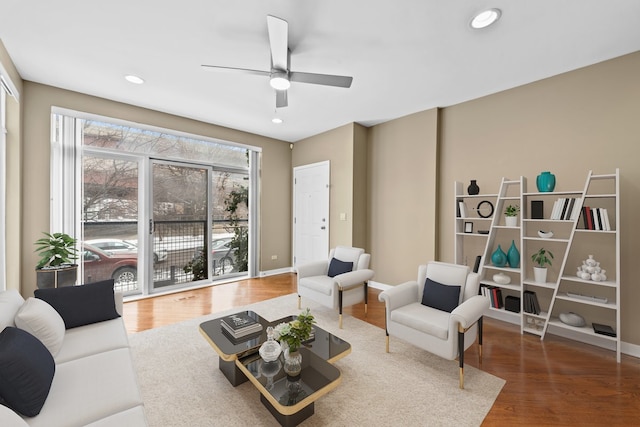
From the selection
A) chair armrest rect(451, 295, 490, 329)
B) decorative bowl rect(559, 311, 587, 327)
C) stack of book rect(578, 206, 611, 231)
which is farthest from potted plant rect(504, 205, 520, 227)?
chair armrest rect(451, 295, 490, 329)

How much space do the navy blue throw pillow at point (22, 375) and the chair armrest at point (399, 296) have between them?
7.31 ft

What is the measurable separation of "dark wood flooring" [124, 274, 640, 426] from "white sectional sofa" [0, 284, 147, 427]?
1.09 m

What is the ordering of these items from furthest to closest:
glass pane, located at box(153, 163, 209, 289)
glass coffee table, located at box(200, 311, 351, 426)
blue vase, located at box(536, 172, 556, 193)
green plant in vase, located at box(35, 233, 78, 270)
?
glass pane, located at box(153, 163, 209, 289) → green plant in vase, located at box(35, 233, 78, 270) → blue vase, located at box(536, 172, 556, 193) → glass coffee table, located at box(200, 311, 351, 426)

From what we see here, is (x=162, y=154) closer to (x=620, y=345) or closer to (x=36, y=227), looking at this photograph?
(x=36, y=227)

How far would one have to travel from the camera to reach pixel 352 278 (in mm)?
3199

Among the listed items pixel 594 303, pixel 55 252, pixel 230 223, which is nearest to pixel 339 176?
pixel 230 223

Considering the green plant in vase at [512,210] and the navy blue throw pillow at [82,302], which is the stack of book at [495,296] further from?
Answer: the navy blue throw pillow at [82,302]

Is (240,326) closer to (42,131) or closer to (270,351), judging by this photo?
(270,351)

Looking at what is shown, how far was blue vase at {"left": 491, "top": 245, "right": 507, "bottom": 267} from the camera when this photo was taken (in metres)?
3.15

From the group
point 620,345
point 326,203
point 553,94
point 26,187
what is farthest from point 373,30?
point 26,187

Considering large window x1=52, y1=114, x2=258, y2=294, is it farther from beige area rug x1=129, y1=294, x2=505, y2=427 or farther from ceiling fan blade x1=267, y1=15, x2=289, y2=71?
ceiling fan blade x1=267, y1=15, x2=289, y2=71

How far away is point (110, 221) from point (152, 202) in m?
0.60

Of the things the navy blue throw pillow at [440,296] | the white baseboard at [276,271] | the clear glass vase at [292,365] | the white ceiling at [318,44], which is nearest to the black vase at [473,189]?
the white ceiling at [318,44]

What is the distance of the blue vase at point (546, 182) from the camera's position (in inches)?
111
